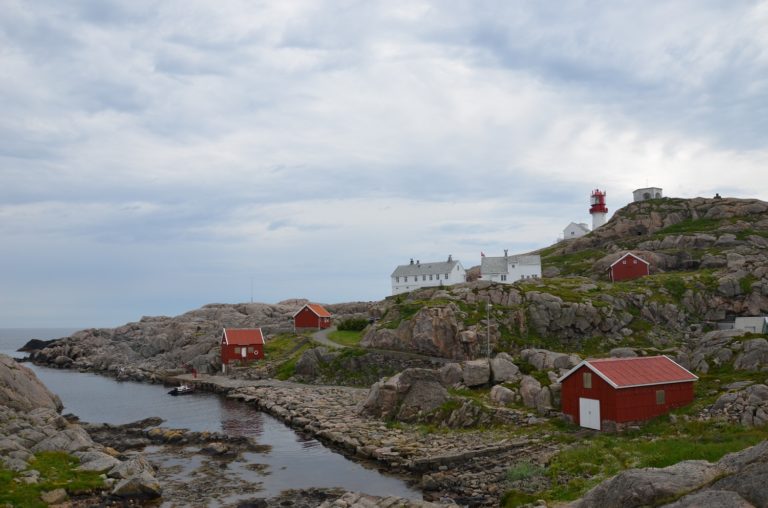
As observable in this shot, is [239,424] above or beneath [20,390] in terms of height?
beneath

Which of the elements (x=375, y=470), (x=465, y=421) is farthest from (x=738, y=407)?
(x=375, y=470)

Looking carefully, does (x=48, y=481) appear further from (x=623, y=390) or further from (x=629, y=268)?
(x=629, y=268)

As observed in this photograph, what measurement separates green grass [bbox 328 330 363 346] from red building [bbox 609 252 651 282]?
145 ft

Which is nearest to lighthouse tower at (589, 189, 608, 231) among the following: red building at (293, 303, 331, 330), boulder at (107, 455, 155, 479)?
red building at (293, 303, 331, 330)

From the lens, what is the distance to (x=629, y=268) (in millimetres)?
93438

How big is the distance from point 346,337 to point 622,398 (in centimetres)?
5116

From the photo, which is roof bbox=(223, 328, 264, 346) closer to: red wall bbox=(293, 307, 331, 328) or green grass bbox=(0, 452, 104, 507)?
red wall bbox=(293, 307, 331, 328)

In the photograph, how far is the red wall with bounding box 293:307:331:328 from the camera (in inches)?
3765

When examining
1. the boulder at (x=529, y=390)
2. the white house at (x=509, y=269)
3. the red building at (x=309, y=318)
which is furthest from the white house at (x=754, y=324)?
the red building at (x=309, y=318)

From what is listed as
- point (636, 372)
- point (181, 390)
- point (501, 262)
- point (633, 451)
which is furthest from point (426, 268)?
point (633, 451)

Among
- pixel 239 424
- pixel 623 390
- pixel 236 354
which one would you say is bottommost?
pixel 239 424

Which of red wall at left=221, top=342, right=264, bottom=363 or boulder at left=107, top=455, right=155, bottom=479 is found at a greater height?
red wall at left=221, top=342, right=264, bottom=363

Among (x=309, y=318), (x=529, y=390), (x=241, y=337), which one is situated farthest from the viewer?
(x=309, y=318)

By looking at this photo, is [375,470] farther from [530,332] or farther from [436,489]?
[530,332]
